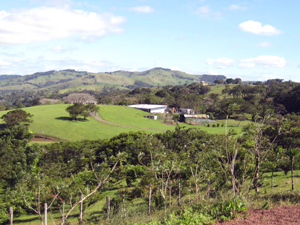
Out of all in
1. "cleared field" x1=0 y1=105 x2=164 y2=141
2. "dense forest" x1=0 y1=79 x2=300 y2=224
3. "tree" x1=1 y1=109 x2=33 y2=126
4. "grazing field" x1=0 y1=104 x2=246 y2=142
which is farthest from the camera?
"tree" x1=1 y1=109 x2=33 y2=126

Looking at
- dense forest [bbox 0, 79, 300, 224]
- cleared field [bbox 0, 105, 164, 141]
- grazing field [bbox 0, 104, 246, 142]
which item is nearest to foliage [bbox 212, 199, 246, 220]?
dense forest [bbox 0, 79, 300, 224]

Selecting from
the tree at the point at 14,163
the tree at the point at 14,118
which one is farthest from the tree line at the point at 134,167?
the tree at the point at 14,118

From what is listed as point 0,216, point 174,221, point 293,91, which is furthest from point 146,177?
point 293,91

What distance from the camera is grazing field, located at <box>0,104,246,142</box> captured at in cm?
5881

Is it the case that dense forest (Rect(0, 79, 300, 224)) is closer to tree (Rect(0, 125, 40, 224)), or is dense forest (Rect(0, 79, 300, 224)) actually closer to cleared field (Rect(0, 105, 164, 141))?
tree (Rect(0, 125, 40, 224))

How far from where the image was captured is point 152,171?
13016 millimetres

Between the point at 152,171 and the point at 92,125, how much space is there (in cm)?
5614

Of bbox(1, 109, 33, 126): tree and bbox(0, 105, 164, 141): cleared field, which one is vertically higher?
bbox(1, 109, 33, 126): tree

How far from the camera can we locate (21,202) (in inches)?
739

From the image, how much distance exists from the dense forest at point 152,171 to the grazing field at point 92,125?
842 inches

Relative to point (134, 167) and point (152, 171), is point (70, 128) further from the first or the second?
point (152, 171)

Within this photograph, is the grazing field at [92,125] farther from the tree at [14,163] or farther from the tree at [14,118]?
the tree at [14,163]

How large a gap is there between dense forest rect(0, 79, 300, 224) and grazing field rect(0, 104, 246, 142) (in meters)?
21.4

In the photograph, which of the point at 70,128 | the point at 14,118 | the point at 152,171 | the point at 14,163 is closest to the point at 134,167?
the point at 152,171
